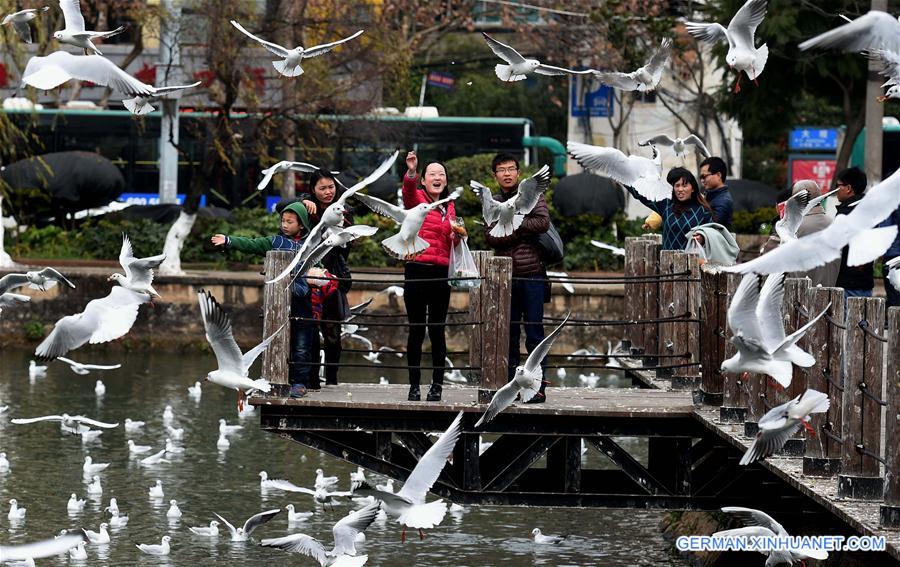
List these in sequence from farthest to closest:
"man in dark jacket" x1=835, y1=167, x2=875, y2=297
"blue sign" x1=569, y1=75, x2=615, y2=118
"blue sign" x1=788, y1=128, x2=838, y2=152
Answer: "blue sign" x1=569, y1=75, x2=615, y2=118 → "blue sign" x1=788, y1=128, x2=838, y2=152 → "man in dark jacket" x1=835, y1=167, x2=875, y2=297

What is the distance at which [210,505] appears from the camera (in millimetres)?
13086

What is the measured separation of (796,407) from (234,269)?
17073mm

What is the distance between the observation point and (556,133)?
1538 inches

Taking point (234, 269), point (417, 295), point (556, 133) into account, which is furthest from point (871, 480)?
point (556, 133)

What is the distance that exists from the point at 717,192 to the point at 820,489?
3110 millimetres

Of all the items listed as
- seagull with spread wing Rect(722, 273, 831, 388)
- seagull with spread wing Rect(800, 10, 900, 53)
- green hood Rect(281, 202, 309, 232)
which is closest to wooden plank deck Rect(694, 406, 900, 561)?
seagull with spread wing Rect(722, 273, 831, 388)

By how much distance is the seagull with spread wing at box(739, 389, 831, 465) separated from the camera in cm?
706

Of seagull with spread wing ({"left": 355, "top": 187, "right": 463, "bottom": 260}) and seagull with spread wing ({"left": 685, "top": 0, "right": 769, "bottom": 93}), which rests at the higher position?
seagull with spread wing ({"left": 685, "top": 0, "right": 769, "bottom": 93})

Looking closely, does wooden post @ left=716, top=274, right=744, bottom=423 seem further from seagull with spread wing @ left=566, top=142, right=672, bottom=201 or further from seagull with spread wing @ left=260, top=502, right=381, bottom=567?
seagull with spread wing @ left=260, top=502, right=381, bottom=567

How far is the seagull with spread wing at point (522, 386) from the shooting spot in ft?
27.8

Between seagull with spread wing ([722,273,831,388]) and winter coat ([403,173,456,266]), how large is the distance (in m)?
2.11

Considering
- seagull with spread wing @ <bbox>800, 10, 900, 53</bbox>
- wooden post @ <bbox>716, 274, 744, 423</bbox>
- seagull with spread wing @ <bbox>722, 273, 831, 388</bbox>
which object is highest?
seagull with spread wing @ <bbox>800, 10, 900, 53</bbox>

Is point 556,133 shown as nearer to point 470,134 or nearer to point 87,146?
point 470,134

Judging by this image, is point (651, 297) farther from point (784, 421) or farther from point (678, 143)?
point (784, 421)
